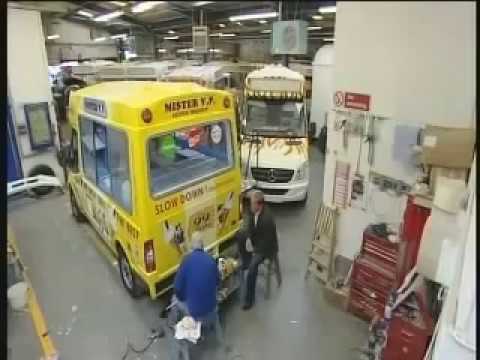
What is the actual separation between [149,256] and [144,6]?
236 centimetres

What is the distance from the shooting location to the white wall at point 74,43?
3.60 feet

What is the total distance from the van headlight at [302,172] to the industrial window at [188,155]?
1.93m

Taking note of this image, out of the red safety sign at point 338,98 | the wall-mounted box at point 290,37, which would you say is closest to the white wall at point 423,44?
the wall-mounted box at point 290,37

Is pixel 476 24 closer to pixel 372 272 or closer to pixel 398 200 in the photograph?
pixel 398 200

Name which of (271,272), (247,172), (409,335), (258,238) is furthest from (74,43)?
(247,172)

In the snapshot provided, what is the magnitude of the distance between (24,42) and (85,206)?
324cm

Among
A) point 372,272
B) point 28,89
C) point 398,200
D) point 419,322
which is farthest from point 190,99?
point 419,322

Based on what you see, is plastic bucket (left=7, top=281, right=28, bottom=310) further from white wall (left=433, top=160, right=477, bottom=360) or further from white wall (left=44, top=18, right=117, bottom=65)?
white wall (left=433, top=160, right=477, bottom=360)

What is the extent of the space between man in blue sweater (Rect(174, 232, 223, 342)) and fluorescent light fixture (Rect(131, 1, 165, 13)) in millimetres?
1954

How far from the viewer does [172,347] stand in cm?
295

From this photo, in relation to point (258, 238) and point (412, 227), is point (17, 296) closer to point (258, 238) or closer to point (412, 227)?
point (258, 238)

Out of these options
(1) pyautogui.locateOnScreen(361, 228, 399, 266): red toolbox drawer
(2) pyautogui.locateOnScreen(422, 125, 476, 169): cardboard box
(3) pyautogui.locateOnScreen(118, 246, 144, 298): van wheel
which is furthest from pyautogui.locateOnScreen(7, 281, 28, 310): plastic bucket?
(1) pyautogui.locateOnScreen(361, 228, 399, 266): red toolbox drawer

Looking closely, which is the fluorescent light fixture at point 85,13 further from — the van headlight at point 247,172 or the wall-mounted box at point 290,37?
the van headlight at point 247,172

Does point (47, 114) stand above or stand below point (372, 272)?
above
